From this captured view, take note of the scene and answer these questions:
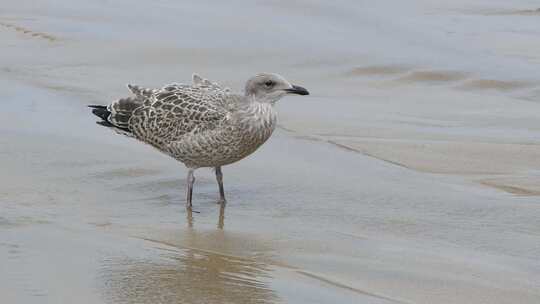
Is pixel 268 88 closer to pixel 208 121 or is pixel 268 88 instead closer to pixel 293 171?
pixel 208 121

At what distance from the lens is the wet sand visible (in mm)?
6070

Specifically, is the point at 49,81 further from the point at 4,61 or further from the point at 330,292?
the point at 330,292

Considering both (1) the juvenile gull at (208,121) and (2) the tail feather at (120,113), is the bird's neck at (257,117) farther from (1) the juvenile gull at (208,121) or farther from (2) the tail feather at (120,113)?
(2) the tail feather at (120,113)

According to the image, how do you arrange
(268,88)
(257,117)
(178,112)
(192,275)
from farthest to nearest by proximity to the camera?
(178,112) → (268,88) → (257,117) → (192,275)

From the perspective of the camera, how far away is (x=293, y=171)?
8734 mm

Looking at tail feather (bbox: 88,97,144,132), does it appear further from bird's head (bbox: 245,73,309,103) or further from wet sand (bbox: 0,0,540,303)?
bird's head (bbox: 245,73,309,103)

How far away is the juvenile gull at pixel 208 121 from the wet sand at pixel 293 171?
29 cm

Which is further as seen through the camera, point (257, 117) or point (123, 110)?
point (123, 110)

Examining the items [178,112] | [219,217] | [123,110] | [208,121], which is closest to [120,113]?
[123,110]

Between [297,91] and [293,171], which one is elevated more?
[297,91]

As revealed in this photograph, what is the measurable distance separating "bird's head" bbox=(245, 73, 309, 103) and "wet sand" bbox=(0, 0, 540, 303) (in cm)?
64

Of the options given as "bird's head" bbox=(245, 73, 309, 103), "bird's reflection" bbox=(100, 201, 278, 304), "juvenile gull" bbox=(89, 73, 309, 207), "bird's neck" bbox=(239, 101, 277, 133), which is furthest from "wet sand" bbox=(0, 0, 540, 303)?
"bird's head" bbox=(245, 73, 309, 103)

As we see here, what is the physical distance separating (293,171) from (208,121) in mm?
975

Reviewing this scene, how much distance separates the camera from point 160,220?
7477mm
